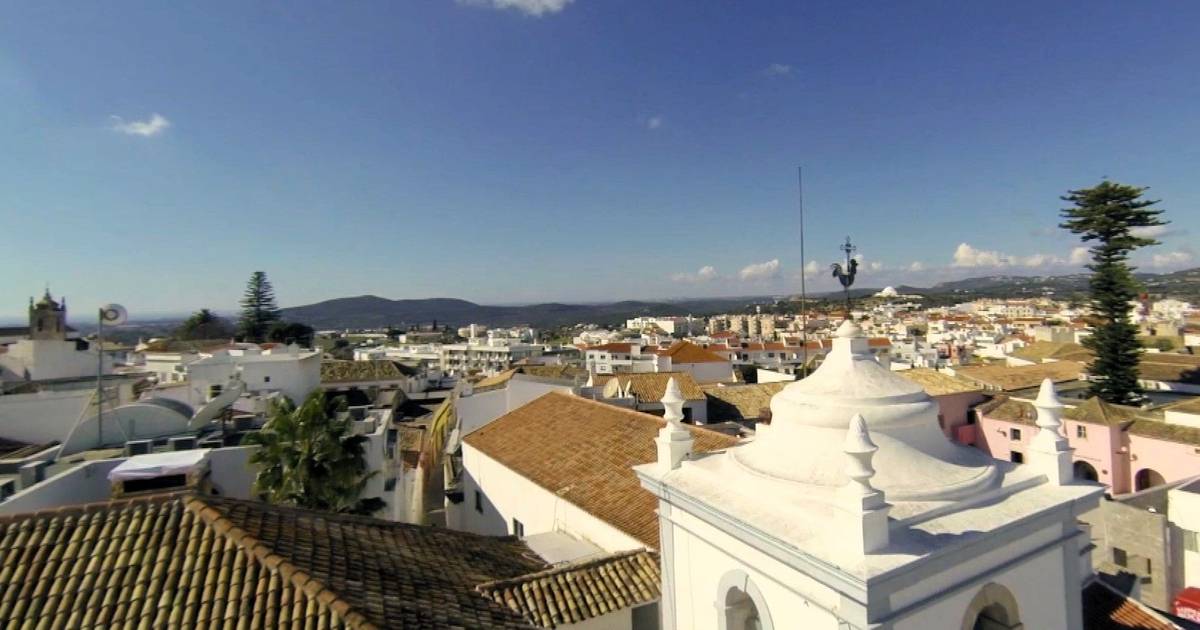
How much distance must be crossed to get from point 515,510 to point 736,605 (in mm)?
9146

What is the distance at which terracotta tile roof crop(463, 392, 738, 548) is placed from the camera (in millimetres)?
10141

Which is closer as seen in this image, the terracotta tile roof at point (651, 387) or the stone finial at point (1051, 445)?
the stone finial at point (1051, 445)

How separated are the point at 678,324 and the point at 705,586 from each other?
15013 centimetres

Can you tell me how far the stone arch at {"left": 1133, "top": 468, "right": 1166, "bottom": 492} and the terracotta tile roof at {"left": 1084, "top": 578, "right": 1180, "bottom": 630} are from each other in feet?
77.8

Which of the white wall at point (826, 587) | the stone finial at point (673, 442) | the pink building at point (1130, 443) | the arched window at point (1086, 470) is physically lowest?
the arched window at point (1086, 470)

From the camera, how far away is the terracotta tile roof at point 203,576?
4418 millimetres

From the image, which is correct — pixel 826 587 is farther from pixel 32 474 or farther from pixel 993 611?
pixel 32 474

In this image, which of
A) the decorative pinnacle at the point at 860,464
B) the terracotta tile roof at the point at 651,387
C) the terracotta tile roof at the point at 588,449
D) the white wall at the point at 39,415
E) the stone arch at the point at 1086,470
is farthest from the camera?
the stone arch at the point at 1086,470

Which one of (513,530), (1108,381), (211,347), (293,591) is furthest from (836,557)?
(211,347)

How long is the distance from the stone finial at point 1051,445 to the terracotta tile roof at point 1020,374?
37.1 m

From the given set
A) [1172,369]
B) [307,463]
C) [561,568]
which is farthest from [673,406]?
[1172,369]

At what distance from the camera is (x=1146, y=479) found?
1000 inches

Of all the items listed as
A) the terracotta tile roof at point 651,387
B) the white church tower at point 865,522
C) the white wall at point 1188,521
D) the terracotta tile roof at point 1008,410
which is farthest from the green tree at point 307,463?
the terracotta tile roof at point 1008,410

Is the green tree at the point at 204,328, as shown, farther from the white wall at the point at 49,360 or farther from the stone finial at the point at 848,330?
the stone finial at the point at 848,330
